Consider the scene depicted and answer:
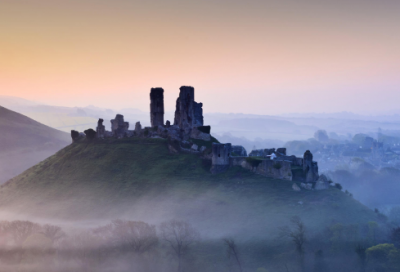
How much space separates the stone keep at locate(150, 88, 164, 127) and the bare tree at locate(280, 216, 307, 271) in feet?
167

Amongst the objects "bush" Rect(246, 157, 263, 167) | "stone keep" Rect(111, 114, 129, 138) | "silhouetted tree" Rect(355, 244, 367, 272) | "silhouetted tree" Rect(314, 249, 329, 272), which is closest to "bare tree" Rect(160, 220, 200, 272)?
"silhouetted tree" Rect(314, 249, 329, 272)

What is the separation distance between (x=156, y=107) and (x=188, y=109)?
1230cm

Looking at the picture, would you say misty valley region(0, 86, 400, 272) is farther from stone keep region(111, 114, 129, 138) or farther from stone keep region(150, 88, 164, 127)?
stone keep region(150, 88, 164, 127)

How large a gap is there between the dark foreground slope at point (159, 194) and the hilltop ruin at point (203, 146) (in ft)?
6.51

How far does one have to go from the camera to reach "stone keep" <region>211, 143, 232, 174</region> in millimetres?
73188

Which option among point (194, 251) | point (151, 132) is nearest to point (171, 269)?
point (194, 251)

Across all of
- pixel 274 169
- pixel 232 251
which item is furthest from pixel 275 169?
pixel 232 251

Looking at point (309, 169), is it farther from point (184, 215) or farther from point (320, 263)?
point (184, 215)

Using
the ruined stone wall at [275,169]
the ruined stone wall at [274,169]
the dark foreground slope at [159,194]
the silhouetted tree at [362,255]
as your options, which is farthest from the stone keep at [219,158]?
the silhouetted tree at [362,255]

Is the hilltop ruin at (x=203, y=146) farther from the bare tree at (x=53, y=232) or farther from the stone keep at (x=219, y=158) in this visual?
the bare tree at (x=53, y=232)

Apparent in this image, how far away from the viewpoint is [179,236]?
59156 millimetres

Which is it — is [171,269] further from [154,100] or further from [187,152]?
[154,100]

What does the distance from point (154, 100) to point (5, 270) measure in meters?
55.8

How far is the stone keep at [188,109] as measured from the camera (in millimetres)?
90062
